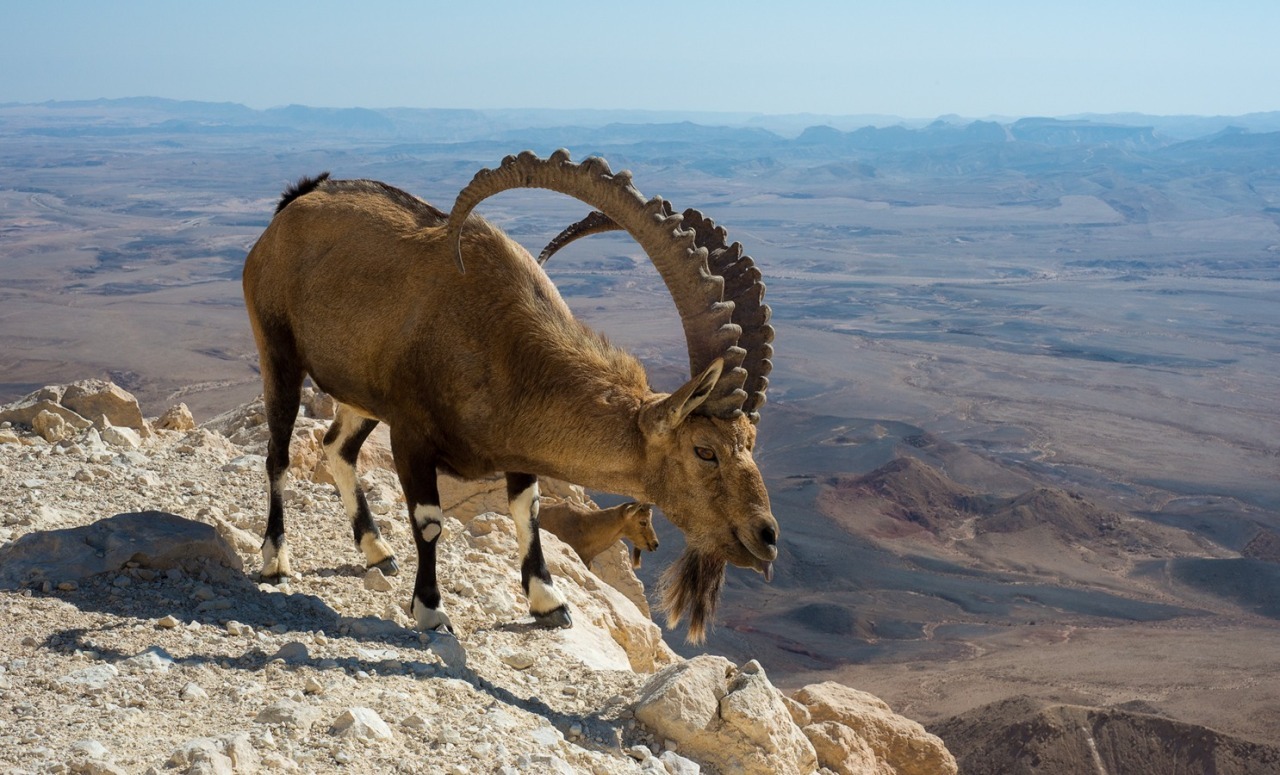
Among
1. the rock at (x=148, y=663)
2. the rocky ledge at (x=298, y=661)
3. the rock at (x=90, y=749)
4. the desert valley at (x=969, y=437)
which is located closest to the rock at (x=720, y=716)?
the rocky ledge at (x=298, y=661)

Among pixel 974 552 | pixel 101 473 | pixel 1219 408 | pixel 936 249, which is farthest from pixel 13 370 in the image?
pixel 936 249

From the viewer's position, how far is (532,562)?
7027 mm

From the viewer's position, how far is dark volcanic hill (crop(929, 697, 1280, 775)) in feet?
68.0

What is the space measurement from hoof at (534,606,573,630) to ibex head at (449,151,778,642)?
1.12 metres

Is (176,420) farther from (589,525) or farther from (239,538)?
(239,538)

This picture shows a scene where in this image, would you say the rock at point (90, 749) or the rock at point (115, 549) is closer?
the rock at point (90, 749)

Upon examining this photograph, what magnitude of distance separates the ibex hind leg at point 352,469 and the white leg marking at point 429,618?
99cm

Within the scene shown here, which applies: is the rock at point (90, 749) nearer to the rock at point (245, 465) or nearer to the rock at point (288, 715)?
the rock at point (288, 715)

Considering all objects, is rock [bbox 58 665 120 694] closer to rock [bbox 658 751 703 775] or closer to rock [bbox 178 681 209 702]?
rock [bbox 178 681 209 702]

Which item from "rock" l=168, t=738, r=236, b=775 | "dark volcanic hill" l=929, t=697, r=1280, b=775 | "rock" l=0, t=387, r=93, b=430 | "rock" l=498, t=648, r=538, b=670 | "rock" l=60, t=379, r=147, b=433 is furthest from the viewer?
"dark volcanic hill" l=929, t=697, r=1280, b=775

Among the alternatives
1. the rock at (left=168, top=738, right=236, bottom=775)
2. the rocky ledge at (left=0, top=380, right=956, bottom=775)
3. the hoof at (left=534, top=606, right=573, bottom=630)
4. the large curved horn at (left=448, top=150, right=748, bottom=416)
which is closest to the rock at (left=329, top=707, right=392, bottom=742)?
the rocky ledge at (left=0, top=380, right=956, bottom=775)

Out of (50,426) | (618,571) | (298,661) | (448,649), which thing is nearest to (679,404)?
(448,649)

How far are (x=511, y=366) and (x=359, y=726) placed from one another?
2.23 meters

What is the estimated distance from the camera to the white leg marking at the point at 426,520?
652 cm
